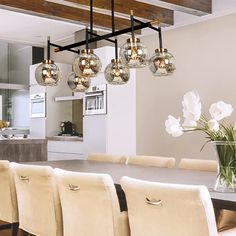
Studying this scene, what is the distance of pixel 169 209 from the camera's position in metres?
1.80

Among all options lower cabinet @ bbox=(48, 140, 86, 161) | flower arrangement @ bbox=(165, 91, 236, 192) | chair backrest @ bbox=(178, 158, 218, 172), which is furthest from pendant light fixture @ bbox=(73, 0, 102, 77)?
lower cabinet @ bbox=(48, 140, 86, 161)

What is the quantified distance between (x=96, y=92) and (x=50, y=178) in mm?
3474

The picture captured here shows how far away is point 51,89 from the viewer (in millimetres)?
7133

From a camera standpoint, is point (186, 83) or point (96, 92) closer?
point (186, 83)

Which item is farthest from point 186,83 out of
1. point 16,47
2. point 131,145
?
point 16,47

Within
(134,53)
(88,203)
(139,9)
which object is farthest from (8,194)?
(139,9)

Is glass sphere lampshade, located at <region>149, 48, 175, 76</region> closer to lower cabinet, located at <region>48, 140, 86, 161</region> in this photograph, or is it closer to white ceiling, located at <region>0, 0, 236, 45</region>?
white ceiling, located at <region>0, 0, 236, 45</region>

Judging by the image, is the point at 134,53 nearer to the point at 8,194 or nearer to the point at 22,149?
the point at 8,194

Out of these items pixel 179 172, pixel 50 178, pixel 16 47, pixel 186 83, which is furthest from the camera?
pixel 16 47

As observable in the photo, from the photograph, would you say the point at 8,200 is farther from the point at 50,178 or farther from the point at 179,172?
the point at 179,172

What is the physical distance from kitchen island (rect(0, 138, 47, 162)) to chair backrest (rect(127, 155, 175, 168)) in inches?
92.7

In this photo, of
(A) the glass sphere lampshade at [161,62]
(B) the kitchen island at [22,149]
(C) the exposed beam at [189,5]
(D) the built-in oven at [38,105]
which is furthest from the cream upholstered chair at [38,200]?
(D) the built-in oven at [38,105]

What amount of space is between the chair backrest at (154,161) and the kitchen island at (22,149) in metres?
2.35

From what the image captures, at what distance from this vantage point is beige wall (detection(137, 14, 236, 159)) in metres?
4.82
